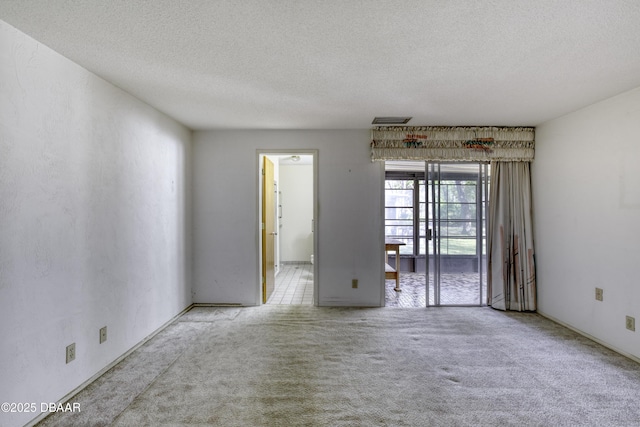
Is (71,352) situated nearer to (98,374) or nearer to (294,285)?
(98,374)

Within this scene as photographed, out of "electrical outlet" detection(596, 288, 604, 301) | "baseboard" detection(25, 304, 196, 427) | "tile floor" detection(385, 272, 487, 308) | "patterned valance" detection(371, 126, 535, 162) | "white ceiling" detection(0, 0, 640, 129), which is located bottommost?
"baseboard" detection(25, 304, 196, 427)

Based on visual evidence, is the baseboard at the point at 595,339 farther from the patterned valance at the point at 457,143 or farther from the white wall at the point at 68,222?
the white wall at the point at 68,222

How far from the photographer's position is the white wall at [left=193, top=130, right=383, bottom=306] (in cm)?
388

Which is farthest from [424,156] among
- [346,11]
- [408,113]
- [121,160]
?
[121,160]

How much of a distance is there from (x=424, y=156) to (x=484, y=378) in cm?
248

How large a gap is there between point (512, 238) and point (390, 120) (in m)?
2.19

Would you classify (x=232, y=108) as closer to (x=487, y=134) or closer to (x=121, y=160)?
(x=121, y=160)

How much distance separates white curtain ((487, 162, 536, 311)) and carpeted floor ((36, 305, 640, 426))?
46 cm

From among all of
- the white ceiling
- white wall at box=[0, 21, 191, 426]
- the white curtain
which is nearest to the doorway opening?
the white curtain

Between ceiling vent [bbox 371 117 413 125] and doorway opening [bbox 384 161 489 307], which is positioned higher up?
ceiling vent [bbox 371 117 413 125]

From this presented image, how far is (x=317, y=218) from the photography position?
12.7 feet

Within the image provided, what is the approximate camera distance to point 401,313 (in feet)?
11.9

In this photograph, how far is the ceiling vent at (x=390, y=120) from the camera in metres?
3.39

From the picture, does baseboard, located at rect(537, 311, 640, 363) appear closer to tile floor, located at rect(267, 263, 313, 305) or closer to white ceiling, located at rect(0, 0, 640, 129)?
white ceiling, located at rect(0, 0, 640, 129)
